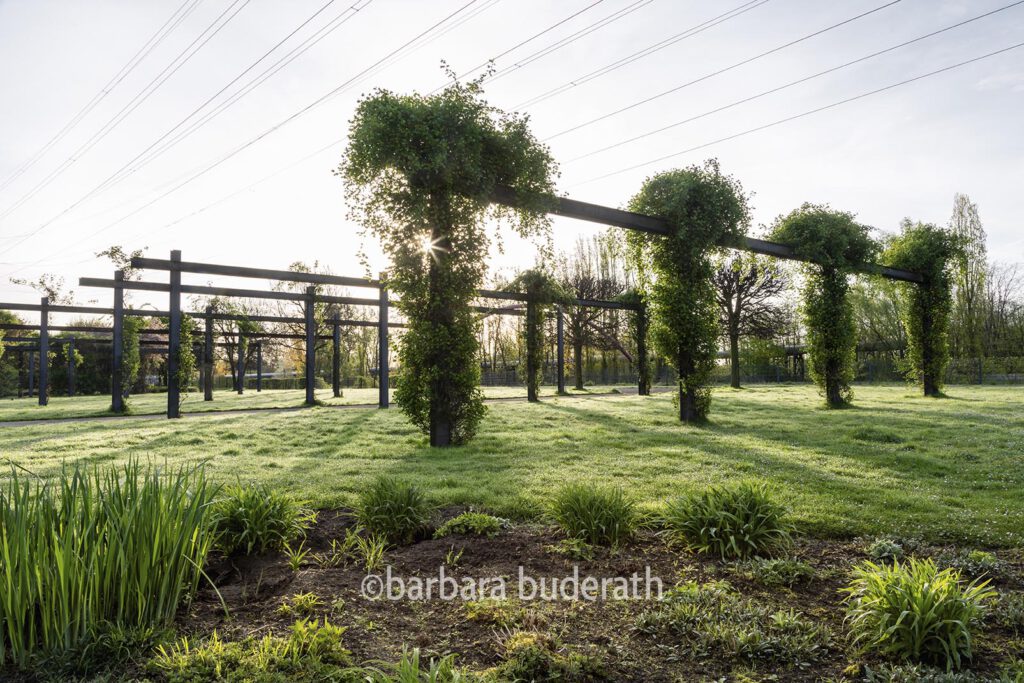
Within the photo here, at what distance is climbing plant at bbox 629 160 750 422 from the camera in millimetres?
10234

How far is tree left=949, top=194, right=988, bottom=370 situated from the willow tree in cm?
3377

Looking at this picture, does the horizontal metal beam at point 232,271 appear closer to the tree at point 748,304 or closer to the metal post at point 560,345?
the metal post at point 560,345

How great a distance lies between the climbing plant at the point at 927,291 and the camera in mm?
16984

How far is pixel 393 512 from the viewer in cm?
395

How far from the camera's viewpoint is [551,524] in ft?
13.5

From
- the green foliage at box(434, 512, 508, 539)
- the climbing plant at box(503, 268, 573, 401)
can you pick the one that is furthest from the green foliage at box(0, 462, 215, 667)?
the climbing plant at box(503, 268, 573, 401)

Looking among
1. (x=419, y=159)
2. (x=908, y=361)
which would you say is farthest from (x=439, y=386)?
(x=908, y=361)

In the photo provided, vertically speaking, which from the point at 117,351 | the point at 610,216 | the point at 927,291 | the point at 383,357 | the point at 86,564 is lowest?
the point at 86,564

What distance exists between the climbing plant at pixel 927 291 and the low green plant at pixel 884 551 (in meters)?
17.3

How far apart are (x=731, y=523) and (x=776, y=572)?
0.54 metres

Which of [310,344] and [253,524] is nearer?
[253,524]

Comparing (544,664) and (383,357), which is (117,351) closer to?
(383,357)

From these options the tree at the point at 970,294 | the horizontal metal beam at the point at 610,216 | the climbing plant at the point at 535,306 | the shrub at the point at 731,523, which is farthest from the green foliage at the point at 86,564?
the tree at the point at 970,294

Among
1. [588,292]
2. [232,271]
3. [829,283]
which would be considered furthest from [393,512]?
[588,292]
